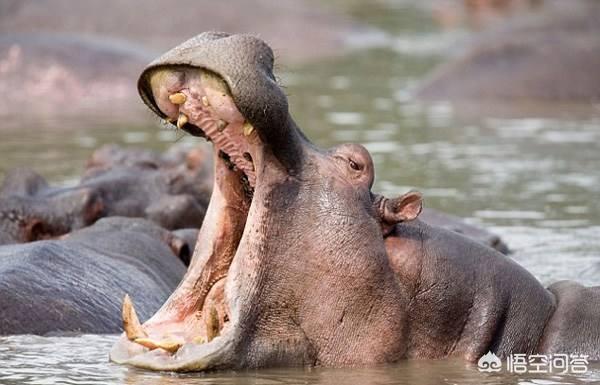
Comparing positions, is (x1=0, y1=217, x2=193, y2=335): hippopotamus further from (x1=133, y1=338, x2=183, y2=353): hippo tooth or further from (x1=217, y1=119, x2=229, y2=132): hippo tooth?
(x1=217, y1=119, x2=229, y2=132): hippo tooth

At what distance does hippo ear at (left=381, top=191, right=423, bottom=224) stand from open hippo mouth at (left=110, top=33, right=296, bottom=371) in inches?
16.5

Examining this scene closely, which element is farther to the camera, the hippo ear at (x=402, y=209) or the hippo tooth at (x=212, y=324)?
the hippo ear at (x=402, y=209)

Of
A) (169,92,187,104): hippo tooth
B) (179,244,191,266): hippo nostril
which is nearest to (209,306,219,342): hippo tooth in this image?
(169,92,187,104): hippo tooth

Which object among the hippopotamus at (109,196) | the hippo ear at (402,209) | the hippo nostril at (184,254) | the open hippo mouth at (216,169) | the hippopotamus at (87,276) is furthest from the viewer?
the hippopotamus at (109,196)

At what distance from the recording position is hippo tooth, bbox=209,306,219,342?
226 inches

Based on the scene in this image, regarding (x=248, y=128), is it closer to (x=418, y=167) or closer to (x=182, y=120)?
(x=182, y=120)

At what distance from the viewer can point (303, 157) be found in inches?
235

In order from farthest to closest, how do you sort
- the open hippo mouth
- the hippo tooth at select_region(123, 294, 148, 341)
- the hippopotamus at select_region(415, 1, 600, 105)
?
the hippopotamus at select_region(415, 1, 600, 105), the hippo tooth at select_region(123, 294, 148, 341), the open hippo mouth

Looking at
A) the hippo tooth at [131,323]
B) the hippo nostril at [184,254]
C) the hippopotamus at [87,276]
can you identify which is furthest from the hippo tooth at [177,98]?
the hippo nostril at [184,254]

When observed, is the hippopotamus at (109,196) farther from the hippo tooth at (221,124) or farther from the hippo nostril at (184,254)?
the hippo tooth at (221,124)

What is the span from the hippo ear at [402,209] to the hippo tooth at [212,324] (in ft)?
2.35

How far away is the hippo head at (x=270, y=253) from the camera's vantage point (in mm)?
5770

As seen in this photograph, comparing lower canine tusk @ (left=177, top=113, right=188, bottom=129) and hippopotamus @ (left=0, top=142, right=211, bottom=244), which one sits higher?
lower canine tusk @ (left=177, top=113, right=188, bottom=129)

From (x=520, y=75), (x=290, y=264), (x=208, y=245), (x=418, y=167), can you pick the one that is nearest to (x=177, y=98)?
(x=208, y=245)
